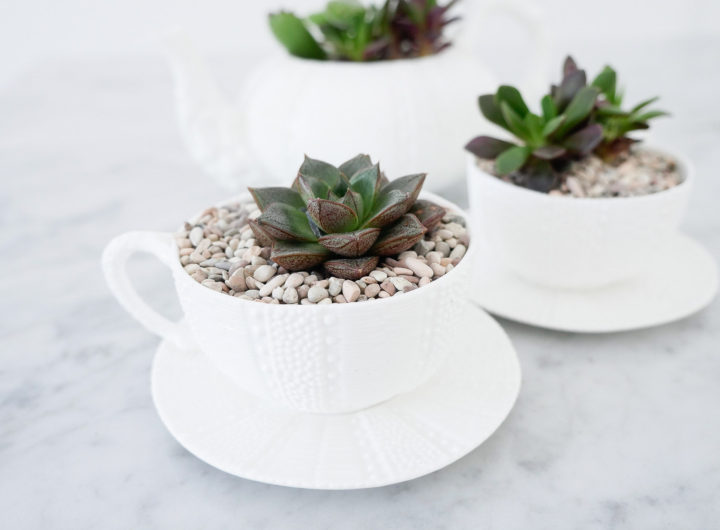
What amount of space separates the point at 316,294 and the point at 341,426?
4.5 inches

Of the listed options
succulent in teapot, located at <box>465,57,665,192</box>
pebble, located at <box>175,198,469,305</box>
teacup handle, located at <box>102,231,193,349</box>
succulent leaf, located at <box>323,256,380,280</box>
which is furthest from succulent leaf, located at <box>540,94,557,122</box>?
teacup handle, located at <box>102,231,193,349</box>

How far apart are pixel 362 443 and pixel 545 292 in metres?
0.30

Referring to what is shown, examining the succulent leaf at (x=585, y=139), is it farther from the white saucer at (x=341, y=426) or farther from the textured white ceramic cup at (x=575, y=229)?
the white saucer at (x=341, y=426)

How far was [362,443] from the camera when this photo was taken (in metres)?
0.53

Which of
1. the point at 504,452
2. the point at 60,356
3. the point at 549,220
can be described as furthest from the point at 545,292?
the point at 60,356

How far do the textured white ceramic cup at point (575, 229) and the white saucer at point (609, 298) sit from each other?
0.02 m

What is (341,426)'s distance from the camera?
1.80 feet

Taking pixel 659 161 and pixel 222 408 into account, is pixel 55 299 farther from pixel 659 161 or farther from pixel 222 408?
pixel 659 161

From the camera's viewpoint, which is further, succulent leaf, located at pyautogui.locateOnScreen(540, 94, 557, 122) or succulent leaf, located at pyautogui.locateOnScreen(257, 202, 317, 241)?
succulent leaf, located at pyautogui.locateOnScreen(540, 94, 557, 122)

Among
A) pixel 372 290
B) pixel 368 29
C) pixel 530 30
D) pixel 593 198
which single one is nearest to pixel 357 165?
pixel 372 290

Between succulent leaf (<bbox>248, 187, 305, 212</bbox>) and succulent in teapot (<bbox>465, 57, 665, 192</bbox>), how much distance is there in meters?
0.22

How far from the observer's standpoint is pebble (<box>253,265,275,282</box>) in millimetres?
526

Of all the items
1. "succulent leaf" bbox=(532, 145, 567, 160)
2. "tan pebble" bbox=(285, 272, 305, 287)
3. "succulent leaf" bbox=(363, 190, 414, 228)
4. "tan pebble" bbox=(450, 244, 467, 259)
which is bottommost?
"tan pebble" bbox=(450, 244, 467, 259)

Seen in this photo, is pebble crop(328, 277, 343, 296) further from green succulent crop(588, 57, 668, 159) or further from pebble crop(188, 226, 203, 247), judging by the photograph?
green succulent crop(588, 57, 668, 159)
